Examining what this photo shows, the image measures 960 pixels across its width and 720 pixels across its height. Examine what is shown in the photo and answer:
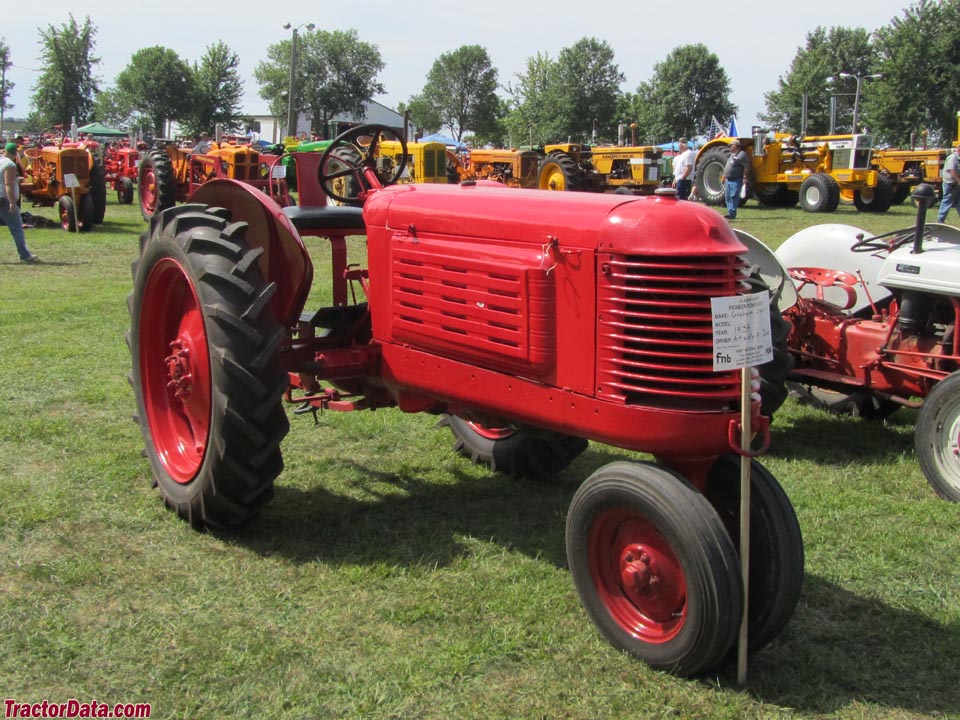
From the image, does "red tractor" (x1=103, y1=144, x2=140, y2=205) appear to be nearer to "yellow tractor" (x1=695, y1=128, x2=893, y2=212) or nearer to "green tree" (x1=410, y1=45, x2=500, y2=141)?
"yellow tractor" (x1=695, y1=128, x2=893, y2=212)

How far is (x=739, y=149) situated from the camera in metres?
19.6

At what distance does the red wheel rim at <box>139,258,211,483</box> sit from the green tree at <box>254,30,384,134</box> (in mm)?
79965

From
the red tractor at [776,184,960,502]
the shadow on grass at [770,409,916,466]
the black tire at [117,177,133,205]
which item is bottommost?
the shadow on grass at [770,409,916,466]

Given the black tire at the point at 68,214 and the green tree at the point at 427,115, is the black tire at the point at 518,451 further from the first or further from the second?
the green tree at the point at 427,115

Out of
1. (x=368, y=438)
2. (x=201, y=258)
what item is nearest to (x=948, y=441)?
(x=368, y=438)

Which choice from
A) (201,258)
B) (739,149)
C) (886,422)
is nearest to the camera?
(201,258)

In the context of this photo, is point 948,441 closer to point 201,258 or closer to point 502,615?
point 502,615

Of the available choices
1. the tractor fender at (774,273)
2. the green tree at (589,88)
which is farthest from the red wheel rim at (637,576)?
the green tree at (589,88)

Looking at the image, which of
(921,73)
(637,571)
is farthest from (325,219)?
(921,73)

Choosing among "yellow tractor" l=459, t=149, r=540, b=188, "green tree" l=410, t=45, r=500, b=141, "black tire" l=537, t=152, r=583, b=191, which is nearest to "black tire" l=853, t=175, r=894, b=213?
"black tire" l=537, t=152, r=583, b=191

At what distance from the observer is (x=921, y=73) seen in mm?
44562

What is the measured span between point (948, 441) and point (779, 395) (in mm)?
780

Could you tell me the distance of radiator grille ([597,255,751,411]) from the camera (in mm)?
2871

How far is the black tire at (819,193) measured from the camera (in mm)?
19641
